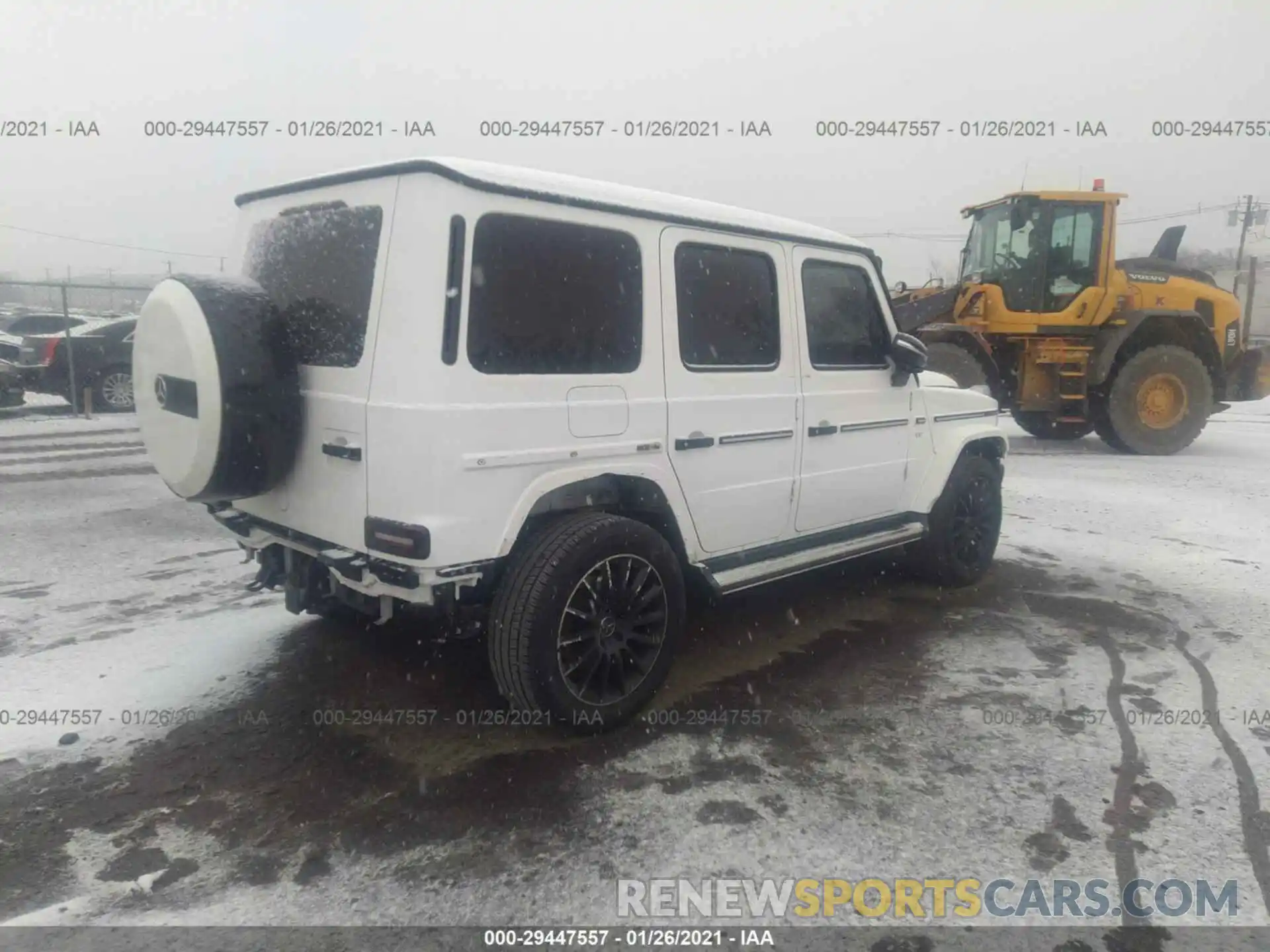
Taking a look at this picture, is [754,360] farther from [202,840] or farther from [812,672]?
[202,840]

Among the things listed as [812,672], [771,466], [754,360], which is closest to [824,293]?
[754,360]

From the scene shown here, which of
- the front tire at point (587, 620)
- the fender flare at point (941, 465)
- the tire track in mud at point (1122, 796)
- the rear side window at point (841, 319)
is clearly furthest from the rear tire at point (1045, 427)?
the front tire at point (587, 620)

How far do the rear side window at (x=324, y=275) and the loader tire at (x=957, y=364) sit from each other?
8.64m

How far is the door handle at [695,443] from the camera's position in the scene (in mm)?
3604

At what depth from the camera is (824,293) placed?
14.4ft

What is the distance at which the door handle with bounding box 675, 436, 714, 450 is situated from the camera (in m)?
3.60

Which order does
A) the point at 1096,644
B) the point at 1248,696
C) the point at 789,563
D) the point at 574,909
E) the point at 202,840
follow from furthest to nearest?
the point at 1096,644 → the point at 789,563 → the point at 1248,696 → the point at 202,840 → the point at 574,909

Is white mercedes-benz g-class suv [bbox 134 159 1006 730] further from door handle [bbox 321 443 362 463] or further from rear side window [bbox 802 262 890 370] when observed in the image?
rear side window [bbox 802 262 890 370]

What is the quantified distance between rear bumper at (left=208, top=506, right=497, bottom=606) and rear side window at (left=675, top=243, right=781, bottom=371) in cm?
135

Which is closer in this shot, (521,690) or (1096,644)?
(521,690)

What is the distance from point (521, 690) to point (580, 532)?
2.05ft

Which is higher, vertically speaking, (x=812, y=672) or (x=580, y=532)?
(x=580, y=532)

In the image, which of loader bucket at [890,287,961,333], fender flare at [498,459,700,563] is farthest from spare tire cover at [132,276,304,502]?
loader bucket at [890,287,961,333]

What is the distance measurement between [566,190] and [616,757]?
2168mm
